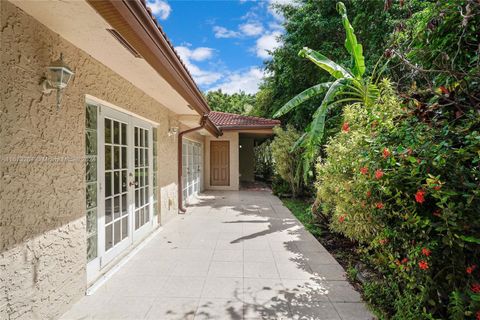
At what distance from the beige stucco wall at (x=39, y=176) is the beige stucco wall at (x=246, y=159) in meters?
16.2

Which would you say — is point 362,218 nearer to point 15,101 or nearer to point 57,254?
point 57,254

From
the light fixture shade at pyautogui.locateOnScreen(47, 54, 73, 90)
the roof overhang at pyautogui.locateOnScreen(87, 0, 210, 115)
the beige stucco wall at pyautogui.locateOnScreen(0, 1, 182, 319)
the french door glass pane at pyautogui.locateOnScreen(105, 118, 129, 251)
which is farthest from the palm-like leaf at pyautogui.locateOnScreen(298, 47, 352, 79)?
the light fixture shade at pyautogui.locateOnScreen(47, 54, 73, 90)

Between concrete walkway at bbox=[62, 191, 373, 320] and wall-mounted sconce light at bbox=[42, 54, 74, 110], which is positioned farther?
concrete walkway at bbox=[62, 191, 373, 320]

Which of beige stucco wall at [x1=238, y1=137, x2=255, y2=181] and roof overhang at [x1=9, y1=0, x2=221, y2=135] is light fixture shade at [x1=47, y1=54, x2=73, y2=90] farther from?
beige stucco wall at [x1=238, y1=137, x2=255, y2=181]

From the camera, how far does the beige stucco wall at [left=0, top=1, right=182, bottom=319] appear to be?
2.39 metres

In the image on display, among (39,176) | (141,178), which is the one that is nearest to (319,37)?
(141,178)

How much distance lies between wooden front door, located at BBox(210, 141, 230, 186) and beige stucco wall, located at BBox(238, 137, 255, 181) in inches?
198

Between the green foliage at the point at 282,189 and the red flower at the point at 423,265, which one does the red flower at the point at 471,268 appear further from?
the green foliage at the point at 282,189

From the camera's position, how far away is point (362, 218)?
3373 millimetres

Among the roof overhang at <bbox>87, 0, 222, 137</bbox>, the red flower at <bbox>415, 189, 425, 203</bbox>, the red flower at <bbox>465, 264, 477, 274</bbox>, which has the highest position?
the roof overhang at <bbox>87, 0, 222, 137</bbox>

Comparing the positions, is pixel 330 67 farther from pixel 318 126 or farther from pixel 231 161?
pixel 231 161

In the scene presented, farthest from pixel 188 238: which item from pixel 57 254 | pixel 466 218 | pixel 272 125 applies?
pixel 272 125

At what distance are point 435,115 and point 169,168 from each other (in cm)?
710

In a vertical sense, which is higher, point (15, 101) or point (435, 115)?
point (15, 101)
